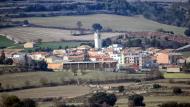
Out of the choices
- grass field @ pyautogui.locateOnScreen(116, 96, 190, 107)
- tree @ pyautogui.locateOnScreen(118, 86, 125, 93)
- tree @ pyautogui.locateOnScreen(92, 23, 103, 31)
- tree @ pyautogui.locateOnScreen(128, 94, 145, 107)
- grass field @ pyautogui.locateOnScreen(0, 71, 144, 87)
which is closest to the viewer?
tree @ pyautogui.locateOnScreen(128, 94, 145, 107)

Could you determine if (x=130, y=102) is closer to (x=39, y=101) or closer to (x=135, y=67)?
(x=39, y=101)

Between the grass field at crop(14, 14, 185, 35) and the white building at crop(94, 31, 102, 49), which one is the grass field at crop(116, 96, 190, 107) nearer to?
the white building at crop(94, 31, 102, 49)

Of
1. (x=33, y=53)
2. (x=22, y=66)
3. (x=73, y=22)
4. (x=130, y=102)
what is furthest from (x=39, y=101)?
(x=73, y=22)

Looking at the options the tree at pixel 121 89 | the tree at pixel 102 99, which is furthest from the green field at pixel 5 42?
the tree at pixel 102 99

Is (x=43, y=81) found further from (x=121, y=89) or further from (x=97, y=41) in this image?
(x=97, y=41)

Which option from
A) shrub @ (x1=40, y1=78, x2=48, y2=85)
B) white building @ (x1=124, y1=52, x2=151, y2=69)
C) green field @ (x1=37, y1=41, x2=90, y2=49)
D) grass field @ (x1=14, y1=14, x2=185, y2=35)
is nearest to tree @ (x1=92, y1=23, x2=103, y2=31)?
grass field @ (x1=14, y1=14, x2=185, y2=35)

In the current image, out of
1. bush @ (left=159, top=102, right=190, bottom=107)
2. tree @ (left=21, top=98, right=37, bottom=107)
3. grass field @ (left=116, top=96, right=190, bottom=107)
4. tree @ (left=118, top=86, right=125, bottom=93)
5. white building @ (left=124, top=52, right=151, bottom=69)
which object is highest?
tree @ (left=21, top=98, right=37, bottom=107)

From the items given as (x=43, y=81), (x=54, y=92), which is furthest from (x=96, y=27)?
(x=54, y=92)

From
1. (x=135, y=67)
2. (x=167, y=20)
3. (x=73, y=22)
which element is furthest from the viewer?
(x=167, y=20)
